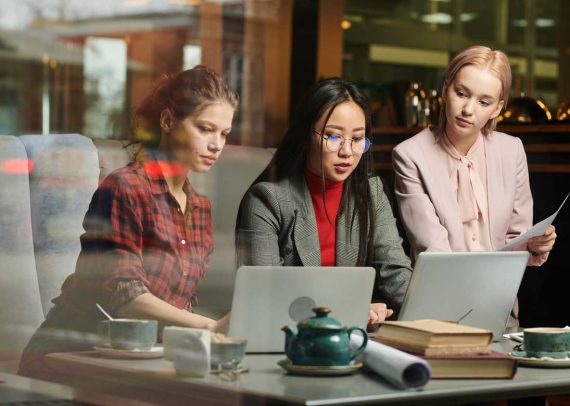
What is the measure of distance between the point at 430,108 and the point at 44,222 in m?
1.92

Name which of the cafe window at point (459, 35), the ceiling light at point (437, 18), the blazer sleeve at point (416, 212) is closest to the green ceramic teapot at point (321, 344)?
the blazer sleeve at point (416, 212)

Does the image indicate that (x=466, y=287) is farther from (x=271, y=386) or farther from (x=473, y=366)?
(x=271, y=386)

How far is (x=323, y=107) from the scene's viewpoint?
8.07 feet

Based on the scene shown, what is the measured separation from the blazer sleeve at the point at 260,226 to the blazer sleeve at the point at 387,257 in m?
0.22

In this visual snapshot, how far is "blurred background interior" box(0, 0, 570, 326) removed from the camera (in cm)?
187

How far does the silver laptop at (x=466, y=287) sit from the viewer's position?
201 cm

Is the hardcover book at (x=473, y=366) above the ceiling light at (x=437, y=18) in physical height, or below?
below

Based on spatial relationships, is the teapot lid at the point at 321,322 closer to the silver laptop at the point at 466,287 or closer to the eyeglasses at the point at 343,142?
the silver laptop at the point at 466,287

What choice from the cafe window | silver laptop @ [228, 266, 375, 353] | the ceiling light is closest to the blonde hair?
silver laptop @ [228, 266, 375, 353]

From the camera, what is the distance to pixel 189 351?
1650 millimetres

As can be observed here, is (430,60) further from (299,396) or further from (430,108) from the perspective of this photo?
(299,396)

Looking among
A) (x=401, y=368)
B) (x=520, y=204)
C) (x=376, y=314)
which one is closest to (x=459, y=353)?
(x=401, y=368)

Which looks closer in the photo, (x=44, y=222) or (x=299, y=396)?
(x=299, y=396)

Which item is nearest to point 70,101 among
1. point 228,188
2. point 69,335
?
point 69,335
